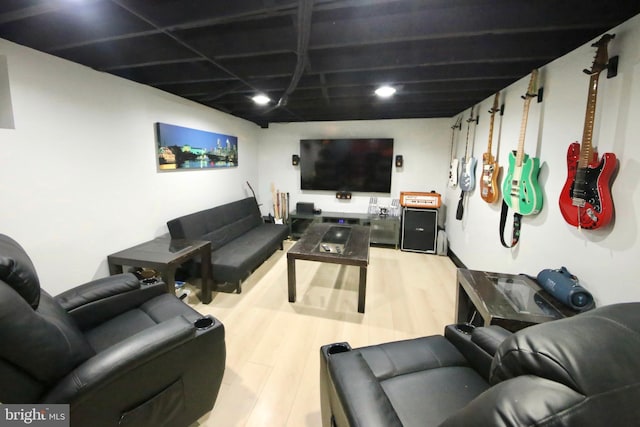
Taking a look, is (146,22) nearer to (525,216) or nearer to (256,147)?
(525,216)

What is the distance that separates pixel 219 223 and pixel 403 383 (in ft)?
9.82

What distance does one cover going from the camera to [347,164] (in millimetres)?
4609

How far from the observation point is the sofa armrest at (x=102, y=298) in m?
1.48

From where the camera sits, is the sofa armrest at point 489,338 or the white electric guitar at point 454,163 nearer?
the sofa armrest at point 489,338

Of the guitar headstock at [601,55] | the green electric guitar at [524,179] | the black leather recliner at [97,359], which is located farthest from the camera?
the green electric guitar at [524,179]

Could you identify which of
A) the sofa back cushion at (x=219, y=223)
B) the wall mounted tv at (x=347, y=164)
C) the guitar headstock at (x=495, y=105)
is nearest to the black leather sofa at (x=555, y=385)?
the sofa back cushion at (x=219, y=223)

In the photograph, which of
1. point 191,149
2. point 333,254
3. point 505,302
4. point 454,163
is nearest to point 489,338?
point 505,302

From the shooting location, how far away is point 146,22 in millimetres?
1503

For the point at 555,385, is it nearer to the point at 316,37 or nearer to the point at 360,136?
the point at 316,37

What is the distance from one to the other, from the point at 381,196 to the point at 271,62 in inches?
123

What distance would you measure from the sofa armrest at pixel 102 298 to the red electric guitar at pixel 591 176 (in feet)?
9.14

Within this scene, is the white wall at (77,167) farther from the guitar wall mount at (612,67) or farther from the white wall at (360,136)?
the guitar wall mount at (612,67)

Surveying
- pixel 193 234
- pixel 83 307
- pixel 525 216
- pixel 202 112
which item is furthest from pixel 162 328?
pixel 202 112

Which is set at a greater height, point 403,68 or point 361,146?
point 403,68
